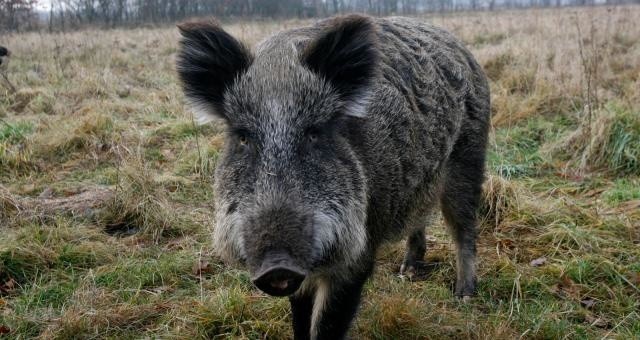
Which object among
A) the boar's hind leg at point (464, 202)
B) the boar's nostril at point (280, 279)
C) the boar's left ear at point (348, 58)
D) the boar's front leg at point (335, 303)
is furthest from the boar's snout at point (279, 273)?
the boar's hind leg at point (464, 202)

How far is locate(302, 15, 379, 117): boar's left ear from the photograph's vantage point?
8.67ft

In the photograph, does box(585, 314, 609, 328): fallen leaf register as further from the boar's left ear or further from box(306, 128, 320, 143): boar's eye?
box(306, 128, 320, 143): boar's eye

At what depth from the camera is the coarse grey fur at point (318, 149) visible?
2209 millimetres

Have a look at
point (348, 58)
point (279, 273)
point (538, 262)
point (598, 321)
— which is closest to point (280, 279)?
point (279, 273)

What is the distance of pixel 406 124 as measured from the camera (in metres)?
3.29

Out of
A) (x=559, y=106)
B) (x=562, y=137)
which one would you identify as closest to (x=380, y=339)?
(x=562, y=137)

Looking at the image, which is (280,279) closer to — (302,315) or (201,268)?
(302,315)

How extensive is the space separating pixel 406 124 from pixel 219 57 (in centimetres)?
114

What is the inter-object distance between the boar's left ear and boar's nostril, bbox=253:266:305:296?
0.99 meters

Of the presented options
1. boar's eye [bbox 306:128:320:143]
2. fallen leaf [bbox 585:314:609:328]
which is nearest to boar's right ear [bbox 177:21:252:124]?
boar's eye [bbox 306:128:320:143]

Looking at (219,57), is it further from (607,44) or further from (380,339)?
(607,44)

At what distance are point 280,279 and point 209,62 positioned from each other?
119 cm

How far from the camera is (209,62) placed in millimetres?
2717

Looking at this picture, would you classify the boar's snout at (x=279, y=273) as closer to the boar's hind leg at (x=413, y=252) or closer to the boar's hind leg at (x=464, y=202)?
the boar's hind leg at (x=464, y=202)
